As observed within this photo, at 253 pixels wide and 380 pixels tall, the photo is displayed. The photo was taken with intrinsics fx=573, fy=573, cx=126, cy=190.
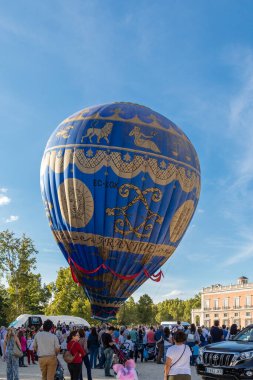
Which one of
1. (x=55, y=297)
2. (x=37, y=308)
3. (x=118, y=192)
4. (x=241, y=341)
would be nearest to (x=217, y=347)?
(x=241, y=341)

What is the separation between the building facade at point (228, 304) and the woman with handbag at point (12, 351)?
10670cm

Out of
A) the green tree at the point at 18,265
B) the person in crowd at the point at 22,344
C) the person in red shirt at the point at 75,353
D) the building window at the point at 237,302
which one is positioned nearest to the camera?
the person in red shirt at the point at 75,353

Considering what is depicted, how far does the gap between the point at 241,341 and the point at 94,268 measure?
18.4m

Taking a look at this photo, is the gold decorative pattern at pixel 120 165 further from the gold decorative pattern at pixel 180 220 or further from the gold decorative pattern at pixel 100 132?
the gold decorative pattern at pixel 180 220

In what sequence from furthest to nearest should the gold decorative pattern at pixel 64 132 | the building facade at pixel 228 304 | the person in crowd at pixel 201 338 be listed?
the building facade at pixel 228 304 < the gold decorative pattern at pixel 64 132 < the person in crowd at pixel 201 338

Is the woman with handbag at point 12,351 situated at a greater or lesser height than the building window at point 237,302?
lesser

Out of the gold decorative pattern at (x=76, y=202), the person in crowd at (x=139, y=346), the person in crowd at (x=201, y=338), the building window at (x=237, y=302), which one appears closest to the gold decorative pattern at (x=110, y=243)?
the gold decorative pattern at (x=76, y=202)

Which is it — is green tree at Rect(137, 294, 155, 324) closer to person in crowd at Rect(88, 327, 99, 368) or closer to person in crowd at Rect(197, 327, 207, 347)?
person in crowd at Rect(197, 327, 207, 347)

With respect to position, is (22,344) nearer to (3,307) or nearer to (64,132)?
(64,132)

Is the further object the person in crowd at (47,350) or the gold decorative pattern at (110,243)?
the gold decorative pattern at (110,243)

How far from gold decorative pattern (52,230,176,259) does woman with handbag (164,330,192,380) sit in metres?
22.1

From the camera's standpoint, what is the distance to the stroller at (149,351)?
85.1ft

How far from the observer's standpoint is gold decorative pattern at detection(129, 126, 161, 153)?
31.4 metres

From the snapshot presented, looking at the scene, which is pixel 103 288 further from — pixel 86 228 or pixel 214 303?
pixel 214 303
